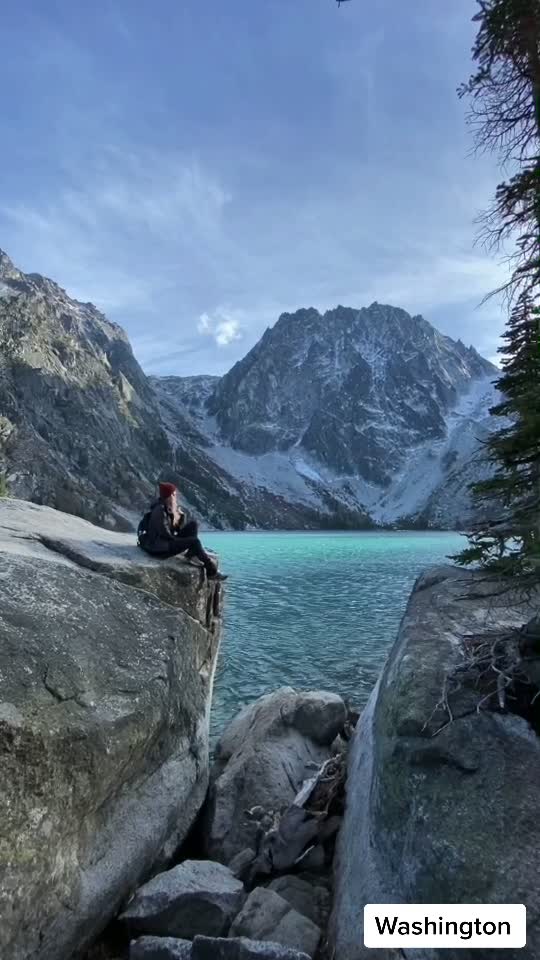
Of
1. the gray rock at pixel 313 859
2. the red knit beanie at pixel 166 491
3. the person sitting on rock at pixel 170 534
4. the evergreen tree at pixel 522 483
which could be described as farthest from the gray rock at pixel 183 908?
the red knit beanie at pixel 166 491

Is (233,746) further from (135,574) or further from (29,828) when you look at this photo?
(29,828)

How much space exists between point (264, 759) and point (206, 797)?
1342mm

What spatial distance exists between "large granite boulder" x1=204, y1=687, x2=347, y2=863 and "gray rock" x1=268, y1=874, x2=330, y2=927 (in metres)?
1.20

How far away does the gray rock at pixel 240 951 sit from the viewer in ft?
16.7

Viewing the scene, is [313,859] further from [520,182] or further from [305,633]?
[305,633]

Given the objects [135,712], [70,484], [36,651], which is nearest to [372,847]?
[135,712]

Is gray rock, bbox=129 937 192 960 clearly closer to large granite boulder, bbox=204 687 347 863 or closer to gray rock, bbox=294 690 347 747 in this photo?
large granite boulder, bbox=204 687 347 863

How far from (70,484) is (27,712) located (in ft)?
548

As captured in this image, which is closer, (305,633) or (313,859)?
(313,859)

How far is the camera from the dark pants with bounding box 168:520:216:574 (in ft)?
39.0

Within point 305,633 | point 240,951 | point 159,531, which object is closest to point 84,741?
point 240,951

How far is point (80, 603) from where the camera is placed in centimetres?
815

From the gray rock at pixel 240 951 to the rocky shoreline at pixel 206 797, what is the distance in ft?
0.05

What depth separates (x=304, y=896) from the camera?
680 cm
